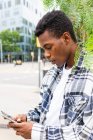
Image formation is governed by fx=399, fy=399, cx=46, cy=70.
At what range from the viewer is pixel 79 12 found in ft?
7.90

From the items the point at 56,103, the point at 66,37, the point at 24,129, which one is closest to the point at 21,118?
the point at 24,129

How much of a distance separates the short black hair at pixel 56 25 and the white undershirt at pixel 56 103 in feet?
0.75

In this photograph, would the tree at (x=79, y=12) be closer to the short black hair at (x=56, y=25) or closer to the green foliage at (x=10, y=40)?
the short black hair at (x=56, y=25)

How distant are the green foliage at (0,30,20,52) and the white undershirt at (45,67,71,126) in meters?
71.2

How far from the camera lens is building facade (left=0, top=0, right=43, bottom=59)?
264 feet

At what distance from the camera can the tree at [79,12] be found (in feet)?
7.59

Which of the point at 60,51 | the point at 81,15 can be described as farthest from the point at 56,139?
the point at 81,15

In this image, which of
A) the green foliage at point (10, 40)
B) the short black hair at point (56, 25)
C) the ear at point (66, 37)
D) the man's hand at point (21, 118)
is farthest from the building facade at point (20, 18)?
the ear at point (66, 37)

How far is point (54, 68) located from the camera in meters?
2.54

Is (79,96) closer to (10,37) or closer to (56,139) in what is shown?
(56,139)

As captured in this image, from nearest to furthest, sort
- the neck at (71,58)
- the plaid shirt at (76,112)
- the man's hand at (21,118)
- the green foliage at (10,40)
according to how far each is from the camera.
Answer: the plaid shirt at (76,112) < the neck at (71,58) < the man's hand at (21,118) < the green foliage at (10,40)

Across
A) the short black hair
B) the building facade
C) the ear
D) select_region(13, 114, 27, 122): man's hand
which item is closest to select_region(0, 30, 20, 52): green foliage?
the building facade

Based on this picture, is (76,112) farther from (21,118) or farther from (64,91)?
(21,118)

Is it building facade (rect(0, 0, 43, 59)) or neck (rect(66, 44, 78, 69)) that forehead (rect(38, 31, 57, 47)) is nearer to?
neck (rect(66, 44, 78, 69))
